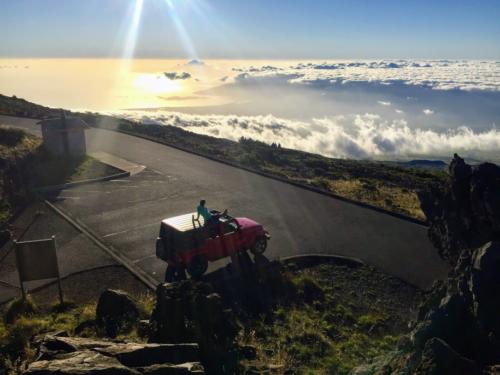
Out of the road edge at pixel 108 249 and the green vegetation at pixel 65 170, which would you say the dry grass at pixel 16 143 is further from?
the road edge at pixel 108 249

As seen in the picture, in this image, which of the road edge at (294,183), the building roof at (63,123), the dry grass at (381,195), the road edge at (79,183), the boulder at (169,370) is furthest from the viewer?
the building roof at (63,123)

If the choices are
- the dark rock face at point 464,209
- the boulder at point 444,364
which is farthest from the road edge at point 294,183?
the boulder at point 444,364

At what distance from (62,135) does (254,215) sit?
1413 centimetres

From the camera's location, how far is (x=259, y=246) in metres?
15.7

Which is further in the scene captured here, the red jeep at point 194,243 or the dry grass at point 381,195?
the dry grass at point 381,195

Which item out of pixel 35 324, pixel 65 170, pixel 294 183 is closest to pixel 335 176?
pixel 294 183

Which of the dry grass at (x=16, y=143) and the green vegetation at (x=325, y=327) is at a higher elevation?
the dry grass at (x=16, y=143)

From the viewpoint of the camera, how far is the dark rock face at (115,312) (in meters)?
10.0

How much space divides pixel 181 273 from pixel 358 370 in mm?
7545

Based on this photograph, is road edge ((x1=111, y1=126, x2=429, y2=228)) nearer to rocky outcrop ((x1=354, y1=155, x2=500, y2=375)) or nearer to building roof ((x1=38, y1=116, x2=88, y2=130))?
building roof ((x1=38, y1=116, x2=88, y2=130))

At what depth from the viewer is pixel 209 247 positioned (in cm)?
1403

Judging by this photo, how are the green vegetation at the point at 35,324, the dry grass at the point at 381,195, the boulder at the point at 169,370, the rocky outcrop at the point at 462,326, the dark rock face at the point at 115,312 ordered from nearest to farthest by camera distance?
1. the rocky outcrop at the point at 462,326
2. the boulder at the point at 169,370
3. the green vegetation at the point at 35,324
4. the dark rock face at the point at 115,312
5. the dry grass at the point at 381,195

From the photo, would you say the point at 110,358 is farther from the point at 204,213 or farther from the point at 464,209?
the point at 464,209

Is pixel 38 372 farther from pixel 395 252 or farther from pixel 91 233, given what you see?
pixel 395 252
